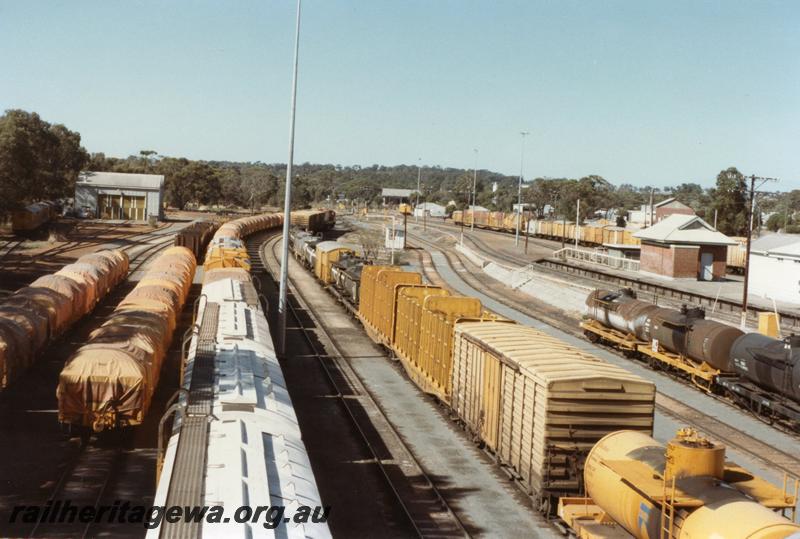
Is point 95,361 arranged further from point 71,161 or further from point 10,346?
point 71,161

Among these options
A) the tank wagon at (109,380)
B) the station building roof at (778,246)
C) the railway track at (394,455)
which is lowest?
the railway track at (394,455)

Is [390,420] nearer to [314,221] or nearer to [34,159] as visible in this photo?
[34,159]

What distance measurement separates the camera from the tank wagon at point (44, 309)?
2320cm

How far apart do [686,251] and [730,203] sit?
1992 inches

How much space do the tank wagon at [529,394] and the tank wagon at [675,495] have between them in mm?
1531

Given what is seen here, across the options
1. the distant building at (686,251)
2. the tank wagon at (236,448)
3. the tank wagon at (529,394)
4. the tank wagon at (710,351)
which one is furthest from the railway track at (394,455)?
the distant building at (686,251)

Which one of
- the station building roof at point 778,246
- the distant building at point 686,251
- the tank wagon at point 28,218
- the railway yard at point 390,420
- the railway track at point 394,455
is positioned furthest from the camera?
the tank wagon at point 28,218

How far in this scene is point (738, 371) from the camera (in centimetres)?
2577

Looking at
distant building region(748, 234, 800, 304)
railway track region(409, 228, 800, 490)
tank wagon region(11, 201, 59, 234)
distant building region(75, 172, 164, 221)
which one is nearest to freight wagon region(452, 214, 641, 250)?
distant building region(748, 234, 800, 304)

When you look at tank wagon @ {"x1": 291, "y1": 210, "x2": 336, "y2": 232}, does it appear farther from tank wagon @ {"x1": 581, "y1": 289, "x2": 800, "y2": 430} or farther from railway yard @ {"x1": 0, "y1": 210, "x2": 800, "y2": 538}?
tank wagon @ {"x1": 581, "y1": 289, "x2": 800, "y2": 430}

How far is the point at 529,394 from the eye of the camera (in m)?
16.2

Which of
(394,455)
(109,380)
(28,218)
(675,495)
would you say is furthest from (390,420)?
(28,218)

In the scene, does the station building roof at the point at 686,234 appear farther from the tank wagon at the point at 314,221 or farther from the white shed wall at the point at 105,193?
the white shed wall at the point at 105,193

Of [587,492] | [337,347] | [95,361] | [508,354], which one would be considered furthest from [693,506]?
[337,347]
